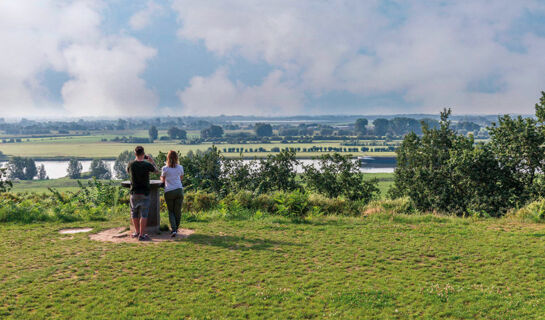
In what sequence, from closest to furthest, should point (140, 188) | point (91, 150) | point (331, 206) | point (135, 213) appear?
point (140, 188) → point (135, 213) → point (331, 206) → point (91, 150)

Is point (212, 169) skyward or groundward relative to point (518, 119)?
groundward

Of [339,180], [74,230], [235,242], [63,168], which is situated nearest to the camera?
[235,242]

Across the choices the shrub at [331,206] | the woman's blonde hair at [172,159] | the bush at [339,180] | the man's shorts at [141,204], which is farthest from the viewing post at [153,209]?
the bush at [339,180]

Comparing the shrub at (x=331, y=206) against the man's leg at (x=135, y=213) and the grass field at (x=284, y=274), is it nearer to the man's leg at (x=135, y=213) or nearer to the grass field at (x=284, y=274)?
the grass field at (x=284, y=274)

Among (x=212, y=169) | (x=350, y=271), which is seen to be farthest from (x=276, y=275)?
(x=212, y=169)

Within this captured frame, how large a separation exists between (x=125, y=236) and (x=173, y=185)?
216 centimetres

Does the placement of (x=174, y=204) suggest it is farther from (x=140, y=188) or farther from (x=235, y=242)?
(x=235, y=242)

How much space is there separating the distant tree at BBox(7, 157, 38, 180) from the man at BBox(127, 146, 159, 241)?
121m

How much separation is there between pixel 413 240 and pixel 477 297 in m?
4.08

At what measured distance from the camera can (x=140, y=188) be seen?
38.1ft

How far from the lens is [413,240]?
11930mm

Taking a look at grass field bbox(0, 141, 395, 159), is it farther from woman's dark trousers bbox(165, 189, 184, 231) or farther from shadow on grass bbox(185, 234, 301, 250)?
shadow on grass bbox(185, 234, 301, 250)

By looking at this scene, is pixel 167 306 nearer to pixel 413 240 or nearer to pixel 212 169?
pixel 413 240

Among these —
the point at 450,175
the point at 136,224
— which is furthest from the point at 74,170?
the point at 136,224
